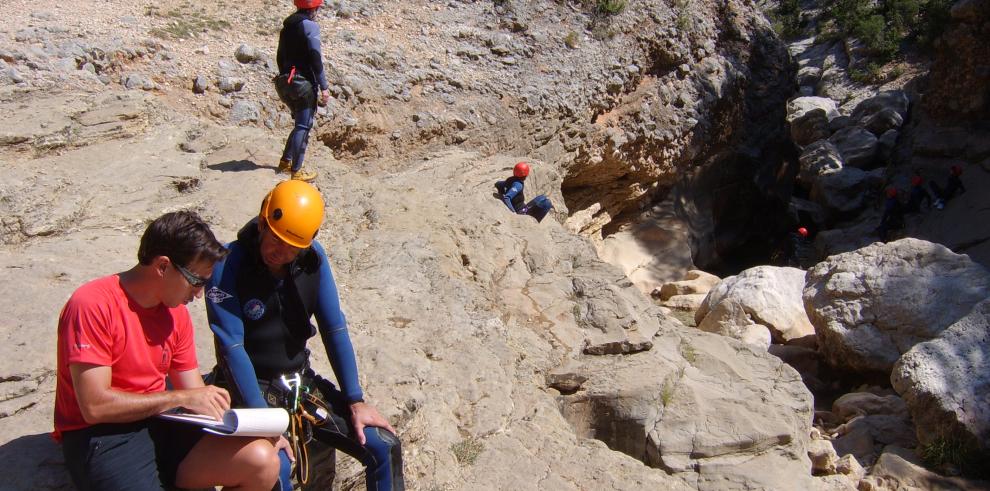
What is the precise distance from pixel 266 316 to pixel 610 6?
11048 millimetres

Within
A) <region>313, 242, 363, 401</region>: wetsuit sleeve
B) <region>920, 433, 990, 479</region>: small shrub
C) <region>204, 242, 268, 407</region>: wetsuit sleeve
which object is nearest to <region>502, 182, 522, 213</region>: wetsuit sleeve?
<region>920, 433, 990, 479</region>: small shrub

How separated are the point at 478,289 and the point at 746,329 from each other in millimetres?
5088

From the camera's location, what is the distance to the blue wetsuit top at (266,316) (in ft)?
10.0

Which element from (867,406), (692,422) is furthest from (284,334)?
(867,406)

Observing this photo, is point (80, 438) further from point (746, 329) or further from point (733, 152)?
point (733, 152)

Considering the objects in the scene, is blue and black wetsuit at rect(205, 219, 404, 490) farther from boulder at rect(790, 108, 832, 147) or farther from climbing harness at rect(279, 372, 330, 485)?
boulder at rect(790, 108, 832, 147)

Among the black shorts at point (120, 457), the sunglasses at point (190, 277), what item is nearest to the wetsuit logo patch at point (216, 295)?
the sunglasses at point (190, 277)

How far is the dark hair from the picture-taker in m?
2.74

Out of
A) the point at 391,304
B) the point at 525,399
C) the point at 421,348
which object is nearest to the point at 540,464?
the point at 525,399

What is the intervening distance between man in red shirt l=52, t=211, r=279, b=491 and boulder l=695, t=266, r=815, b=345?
835cm

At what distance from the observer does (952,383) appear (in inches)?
290

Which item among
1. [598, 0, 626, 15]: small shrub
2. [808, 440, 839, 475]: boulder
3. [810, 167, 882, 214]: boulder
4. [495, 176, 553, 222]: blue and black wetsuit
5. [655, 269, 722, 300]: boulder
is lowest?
Result: [810, 167, 882, 214]: boulder

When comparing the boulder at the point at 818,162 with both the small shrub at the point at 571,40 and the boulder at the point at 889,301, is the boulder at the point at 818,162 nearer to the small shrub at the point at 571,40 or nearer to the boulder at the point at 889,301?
the small shrub at the point at 571,40

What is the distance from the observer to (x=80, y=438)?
8.96 feet
